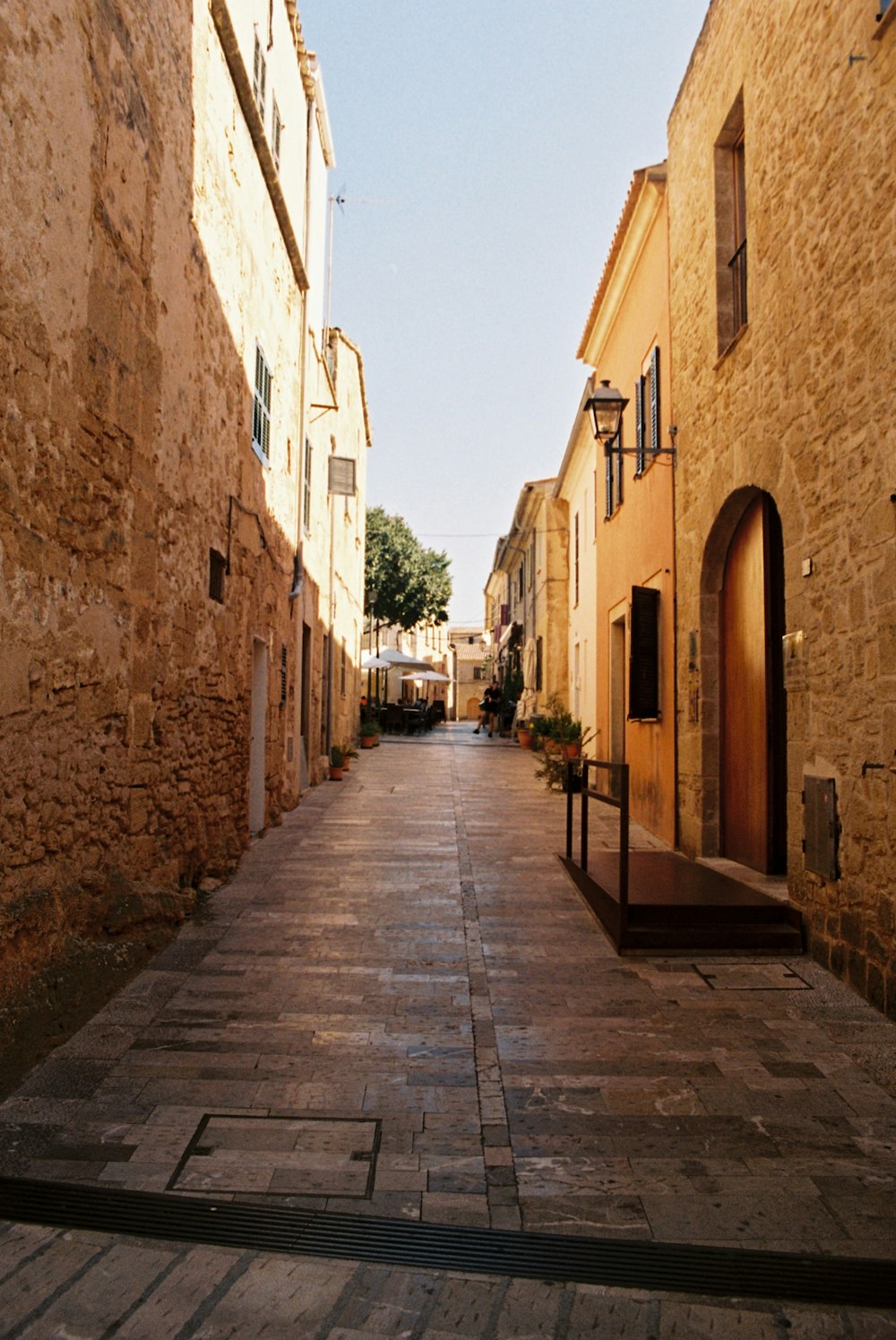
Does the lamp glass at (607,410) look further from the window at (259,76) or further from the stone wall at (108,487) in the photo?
the window at (259,76)

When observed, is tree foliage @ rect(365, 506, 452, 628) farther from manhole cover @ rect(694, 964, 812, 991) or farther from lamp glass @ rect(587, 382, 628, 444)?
manhole cover @ rect(694, 964, 812, 991)

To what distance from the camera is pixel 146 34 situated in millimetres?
5648

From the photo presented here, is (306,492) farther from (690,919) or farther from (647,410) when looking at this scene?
(690,919)

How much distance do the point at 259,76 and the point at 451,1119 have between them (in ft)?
30.7

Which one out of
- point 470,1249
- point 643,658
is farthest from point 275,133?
point 470,1249

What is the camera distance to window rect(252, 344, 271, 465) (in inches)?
360

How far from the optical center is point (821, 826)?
529 cm

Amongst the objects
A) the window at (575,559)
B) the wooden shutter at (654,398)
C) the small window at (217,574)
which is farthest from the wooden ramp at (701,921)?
the window at (575,559)

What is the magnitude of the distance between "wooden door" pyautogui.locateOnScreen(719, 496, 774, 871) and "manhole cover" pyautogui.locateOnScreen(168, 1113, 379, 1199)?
4640 millimetres

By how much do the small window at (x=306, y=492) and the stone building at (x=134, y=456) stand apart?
2.76 metres

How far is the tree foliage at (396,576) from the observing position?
117 ft

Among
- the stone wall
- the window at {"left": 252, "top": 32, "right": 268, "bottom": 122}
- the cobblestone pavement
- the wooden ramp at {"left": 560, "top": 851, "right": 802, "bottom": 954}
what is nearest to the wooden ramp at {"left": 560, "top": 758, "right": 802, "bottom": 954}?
the wooden ramp at {"left": 560, "top": 851, "right": 802, "bottom": 954}

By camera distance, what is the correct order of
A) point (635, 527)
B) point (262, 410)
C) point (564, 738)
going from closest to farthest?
1. point (262, 410)
2. point (635, 527)
3. point (564, 738)

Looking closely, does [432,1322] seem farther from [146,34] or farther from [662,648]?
[662,648]
